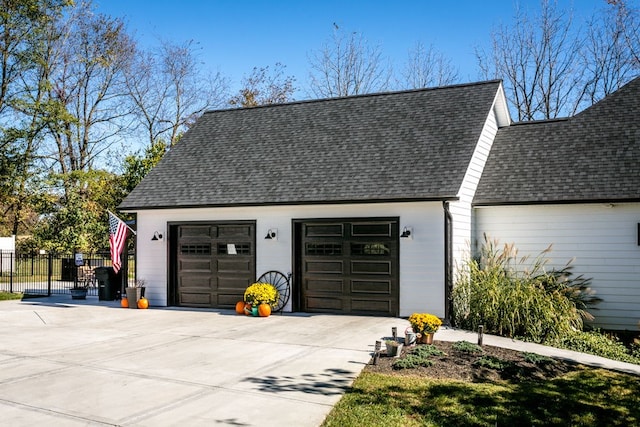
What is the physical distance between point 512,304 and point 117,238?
1023 centimetres

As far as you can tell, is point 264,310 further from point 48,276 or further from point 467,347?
point 48,276

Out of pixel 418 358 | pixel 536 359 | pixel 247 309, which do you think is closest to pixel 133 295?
pixel 247 309

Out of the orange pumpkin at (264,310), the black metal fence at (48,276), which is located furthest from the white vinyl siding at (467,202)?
the black metal fence at (48,276)

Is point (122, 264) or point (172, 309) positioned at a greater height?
point (122, 264)

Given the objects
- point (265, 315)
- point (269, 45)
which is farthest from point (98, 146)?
point (265, 315)

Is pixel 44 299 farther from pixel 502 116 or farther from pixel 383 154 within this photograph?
pixel 502 116

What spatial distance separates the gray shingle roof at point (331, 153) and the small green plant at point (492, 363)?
4384 millimetres

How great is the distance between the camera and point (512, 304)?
34.6ft

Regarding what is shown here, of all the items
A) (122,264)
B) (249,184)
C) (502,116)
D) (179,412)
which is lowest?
(179,412)

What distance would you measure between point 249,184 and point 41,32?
15.5 m

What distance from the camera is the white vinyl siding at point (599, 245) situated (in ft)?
39.9

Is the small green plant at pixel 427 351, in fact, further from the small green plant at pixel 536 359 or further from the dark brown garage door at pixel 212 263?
the dark brown garage door at pixel 212 263

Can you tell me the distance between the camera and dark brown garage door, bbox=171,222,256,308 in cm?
1430

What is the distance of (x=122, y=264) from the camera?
16.2m
